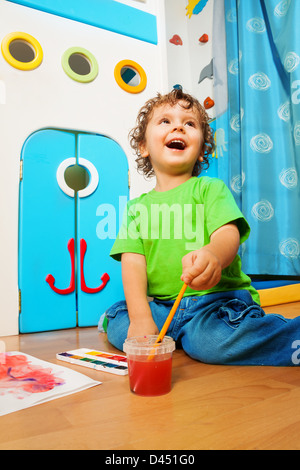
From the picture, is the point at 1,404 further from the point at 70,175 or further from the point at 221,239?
the point at 70,175

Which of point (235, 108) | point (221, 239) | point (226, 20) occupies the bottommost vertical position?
point (221, 239)

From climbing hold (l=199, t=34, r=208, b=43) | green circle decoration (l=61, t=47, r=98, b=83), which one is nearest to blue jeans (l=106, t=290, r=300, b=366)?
green circle decoration (l=61, t=47, r=98, b=83)

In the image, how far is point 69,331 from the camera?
3.58 ft

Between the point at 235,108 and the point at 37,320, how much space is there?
1122 mm

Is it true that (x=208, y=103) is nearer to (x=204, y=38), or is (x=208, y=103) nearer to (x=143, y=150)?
(x=204, y=38)

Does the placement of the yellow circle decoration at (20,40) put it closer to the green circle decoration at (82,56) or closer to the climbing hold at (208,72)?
the green circle decoration at (82,56)

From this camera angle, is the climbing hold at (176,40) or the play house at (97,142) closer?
the play house at (97,142)

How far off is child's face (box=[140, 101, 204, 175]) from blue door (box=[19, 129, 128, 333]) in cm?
27

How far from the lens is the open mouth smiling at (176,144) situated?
934mm

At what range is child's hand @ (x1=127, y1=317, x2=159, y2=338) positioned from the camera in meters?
0.77

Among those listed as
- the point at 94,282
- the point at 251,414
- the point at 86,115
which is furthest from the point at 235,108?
the point at 251,414

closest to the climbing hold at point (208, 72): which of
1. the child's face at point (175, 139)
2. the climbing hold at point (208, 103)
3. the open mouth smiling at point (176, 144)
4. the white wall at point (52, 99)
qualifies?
the climbing hold at point (208, 103)

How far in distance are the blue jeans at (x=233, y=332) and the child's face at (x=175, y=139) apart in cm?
35

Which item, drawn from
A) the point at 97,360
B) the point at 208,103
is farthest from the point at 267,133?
the point at 97,360
